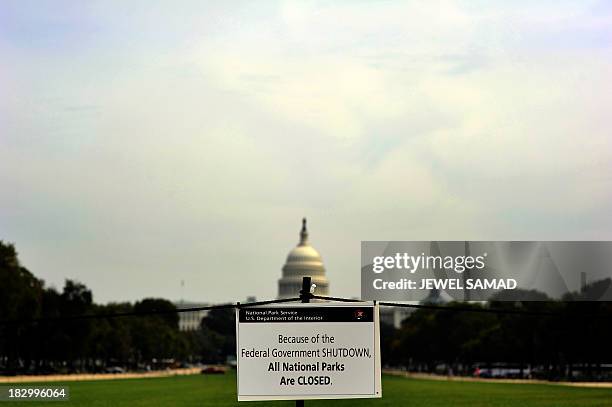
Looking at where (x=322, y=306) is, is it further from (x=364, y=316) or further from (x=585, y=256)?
(x=585, y=256)

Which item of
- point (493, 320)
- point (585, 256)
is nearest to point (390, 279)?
point (585, 256)

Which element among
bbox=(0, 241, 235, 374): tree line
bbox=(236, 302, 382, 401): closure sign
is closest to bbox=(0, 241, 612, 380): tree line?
bbox=(0, 241, 235, 374): tree line

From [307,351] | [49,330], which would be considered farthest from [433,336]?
[307,351]

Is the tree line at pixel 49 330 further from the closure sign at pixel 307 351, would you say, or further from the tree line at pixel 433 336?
the closure sign at pixel 307 351

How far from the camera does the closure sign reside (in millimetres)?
8789

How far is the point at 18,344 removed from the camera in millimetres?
109125

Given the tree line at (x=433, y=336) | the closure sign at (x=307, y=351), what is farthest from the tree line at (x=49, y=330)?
the closure sign at (x=307, y=351)

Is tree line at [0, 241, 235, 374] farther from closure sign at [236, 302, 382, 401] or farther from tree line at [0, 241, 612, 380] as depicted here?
closure sign at [236, 302, 382, 401]

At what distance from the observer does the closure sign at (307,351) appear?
28.8 ft

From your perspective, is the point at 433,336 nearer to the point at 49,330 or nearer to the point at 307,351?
the point at 49,330

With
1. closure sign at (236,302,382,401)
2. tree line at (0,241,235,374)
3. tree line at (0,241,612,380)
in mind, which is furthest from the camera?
tree line at (0,241,235,374)

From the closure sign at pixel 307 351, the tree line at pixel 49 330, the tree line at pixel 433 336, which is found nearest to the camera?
the closure sign at pixel 307 351

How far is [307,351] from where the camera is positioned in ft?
28.9

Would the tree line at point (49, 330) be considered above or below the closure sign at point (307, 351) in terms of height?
above
